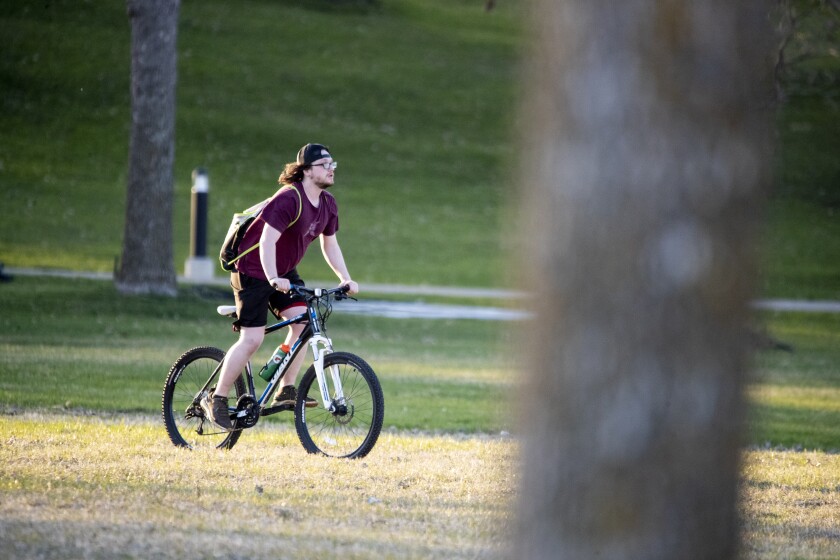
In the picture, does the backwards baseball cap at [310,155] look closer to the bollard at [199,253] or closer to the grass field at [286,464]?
the grass field at [286,464]

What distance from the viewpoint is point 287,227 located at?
762cm

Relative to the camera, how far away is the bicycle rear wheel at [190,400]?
8.09 metres

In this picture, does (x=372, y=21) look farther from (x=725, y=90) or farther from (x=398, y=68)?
(x=725, y=90)

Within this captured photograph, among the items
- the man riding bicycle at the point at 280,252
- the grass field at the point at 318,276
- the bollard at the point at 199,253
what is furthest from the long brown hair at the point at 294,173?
the bollard at the point at 199,253

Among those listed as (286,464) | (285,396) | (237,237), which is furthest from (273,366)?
(237,237)

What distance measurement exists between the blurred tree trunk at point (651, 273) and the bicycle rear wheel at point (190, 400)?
17.6 ft

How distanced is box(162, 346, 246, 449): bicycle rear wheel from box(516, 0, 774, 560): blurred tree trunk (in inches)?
212

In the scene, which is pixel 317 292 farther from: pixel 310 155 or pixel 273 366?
pixel 310 155

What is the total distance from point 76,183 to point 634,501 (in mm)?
29441

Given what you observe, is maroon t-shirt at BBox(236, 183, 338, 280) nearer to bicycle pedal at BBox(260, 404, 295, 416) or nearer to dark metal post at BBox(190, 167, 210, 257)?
bicycle pedal at BBox(260, 404, 295, 416)

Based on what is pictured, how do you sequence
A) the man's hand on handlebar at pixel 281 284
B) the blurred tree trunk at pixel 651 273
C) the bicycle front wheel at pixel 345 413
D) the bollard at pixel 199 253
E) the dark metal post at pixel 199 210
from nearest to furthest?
the blurred tree trunk at pixel 651 273 → the man's hand on handlebar at pixel 281 284 → the bicycle front wheel at pixel 345 413 → the dark metal post at pixel 199 210 → the bollard at pixel 199 253

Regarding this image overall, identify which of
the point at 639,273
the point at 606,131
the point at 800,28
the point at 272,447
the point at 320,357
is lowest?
the point at 272,447

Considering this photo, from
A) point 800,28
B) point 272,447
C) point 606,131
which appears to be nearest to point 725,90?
point 606,131

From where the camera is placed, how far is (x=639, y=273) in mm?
2895
